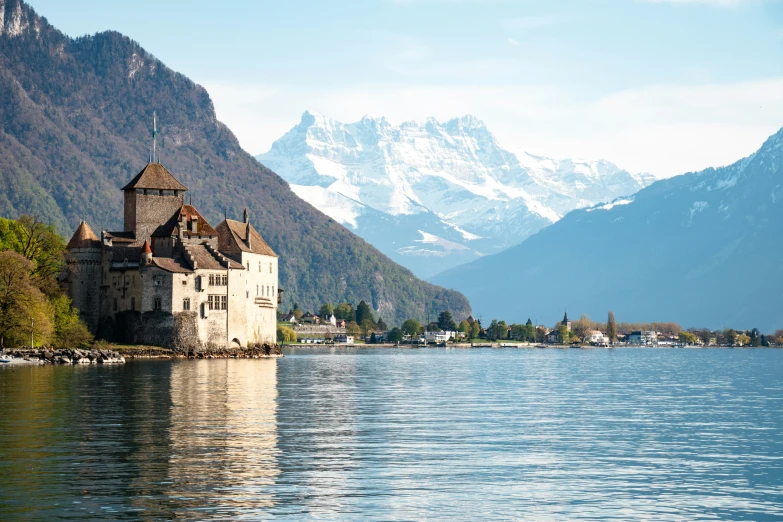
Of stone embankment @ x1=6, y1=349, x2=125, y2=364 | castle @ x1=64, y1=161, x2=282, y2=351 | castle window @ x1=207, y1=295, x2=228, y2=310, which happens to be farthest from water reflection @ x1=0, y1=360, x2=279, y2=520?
castle window @ x1=207, y1=295, x2=228, y2=310

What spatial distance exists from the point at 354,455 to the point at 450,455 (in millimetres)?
3607

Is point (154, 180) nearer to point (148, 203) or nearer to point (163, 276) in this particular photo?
point (148, 203)

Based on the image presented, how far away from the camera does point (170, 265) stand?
13612 centimetres

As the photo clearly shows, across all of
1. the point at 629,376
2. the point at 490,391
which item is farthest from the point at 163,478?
the point at 629,376

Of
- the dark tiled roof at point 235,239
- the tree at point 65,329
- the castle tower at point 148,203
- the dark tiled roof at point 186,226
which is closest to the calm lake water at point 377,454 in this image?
the tree at point 65,329

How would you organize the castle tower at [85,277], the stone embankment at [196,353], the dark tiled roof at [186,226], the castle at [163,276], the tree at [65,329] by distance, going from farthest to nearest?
the dark tiled roof at [186,226] < the castle tower at [85,277] < the castle at [163,276] < the stone embankment at [196,353] < the tree at [65,329]

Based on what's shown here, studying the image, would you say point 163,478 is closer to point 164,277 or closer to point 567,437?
point 567,437

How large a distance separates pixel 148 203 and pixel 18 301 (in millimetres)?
37790

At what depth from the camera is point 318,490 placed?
37.2 metres

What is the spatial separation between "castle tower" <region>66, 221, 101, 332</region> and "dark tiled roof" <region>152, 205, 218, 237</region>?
757 centimetres

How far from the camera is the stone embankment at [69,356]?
368 ft

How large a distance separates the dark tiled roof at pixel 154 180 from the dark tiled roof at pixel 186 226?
3858 mm

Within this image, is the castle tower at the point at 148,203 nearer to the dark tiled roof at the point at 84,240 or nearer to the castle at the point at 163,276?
the castle at the point at 163,276

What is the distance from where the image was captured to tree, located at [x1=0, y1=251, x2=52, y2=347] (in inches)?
4353
